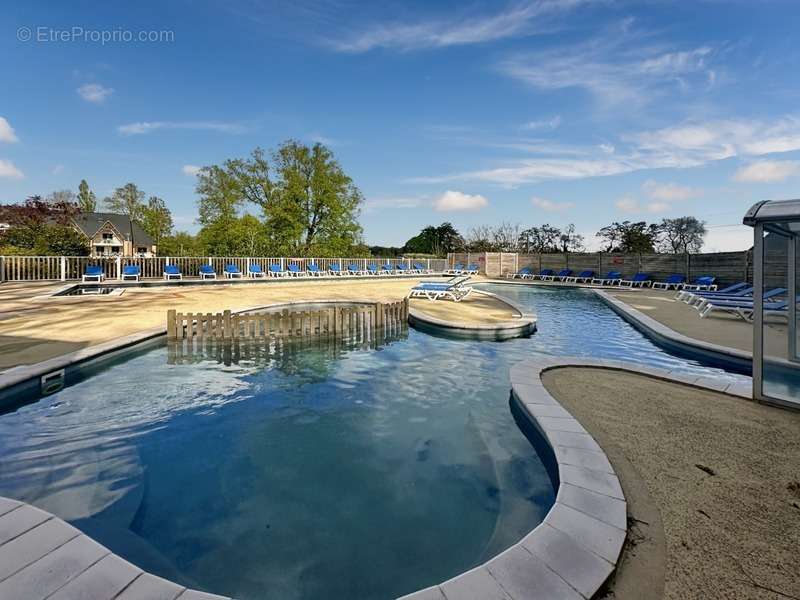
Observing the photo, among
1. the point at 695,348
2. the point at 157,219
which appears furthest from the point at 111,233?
the point at 695,348

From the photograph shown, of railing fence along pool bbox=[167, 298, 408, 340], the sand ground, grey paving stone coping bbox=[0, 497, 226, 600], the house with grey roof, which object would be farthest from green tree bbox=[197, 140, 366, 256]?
grey paving stone coping bbox=[0, 497, 226, 600]

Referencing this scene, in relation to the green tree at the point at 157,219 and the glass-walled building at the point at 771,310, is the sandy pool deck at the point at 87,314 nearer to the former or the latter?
the glass-walled building at the point at 771,310

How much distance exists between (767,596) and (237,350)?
7358mm

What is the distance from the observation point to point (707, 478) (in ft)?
9.40

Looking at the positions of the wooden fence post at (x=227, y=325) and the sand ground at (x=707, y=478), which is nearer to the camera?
the sand ground at (x=707, y=478)

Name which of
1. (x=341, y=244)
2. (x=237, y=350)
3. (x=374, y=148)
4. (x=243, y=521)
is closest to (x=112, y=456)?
(x=243, y=521)

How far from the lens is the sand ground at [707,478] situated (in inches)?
76.4

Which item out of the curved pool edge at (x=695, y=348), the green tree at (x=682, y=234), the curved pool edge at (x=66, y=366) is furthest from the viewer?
the green tree at (x=682, y=234)

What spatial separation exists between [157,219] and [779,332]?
5924 centimetres

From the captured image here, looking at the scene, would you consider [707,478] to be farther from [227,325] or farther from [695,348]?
[227,325]

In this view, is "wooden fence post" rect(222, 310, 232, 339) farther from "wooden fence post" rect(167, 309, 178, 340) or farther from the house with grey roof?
the house with grey roof

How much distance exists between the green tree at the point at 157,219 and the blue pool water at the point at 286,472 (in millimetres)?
Answer: 52560

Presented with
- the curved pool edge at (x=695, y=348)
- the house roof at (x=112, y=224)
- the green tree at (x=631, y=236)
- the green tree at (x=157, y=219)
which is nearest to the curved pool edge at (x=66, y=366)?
the curved pool edge at (x=695, y=348)

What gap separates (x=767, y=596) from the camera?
71.7 inches
